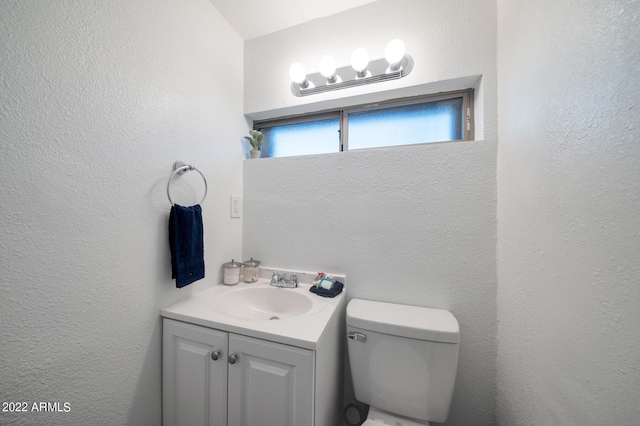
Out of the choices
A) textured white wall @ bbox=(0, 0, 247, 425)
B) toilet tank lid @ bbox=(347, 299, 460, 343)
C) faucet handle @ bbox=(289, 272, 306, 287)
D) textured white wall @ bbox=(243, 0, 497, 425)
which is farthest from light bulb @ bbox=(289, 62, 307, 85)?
toilet tank lid @ bbox=(347, 299, 460, 343)

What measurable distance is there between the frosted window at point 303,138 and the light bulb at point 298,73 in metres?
0.26

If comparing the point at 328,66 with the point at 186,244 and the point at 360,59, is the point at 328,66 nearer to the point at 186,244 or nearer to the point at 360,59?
the point at 360,59

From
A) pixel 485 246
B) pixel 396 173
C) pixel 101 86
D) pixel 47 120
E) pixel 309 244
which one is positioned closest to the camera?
pixel 47 120

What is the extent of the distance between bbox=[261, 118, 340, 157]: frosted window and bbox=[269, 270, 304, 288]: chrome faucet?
76 centimetres

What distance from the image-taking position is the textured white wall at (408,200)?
94 centimetres

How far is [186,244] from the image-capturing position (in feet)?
2.88

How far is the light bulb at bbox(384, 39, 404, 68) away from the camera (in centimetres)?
98

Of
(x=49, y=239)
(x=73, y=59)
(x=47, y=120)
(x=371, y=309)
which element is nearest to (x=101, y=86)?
(x=73, y=59)

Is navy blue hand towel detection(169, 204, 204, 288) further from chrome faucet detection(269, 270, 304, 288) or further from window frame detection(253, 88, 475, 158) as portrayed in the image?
window frame detection(253, 88, 475, 158)

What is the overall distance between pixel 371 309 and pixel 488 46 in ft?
4.35

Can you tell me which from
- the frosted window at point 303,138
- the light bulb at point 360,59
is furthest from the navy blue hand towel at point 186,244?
the light bulb at point 360,59

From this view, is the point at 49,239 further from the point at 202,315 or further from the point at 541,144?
the point at 541,144

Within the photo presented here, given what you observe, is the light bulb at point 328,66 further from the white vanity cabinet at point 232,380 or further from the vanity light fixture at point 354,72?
the white vanity cabinet at point 232,380

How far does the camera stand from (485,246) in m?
0.93
